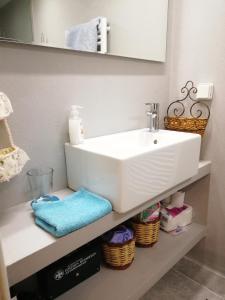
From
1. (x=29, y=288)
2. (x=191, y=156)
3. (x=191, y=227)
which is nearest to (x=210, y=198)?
(x=191, y=227)

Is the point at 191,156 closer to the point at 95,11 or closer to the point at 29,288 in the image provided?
the point at 95,11

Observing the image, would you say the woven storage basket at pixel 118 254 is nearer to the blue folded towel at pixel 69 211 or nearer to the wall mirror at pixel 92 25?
the blue folded towel at pixel 69 211

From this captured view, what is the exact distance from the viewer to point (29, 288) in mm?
1036

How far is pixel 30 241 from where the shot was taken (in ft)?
2.26

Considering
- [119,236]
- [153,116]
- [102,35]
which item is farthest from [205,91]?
[119,236]

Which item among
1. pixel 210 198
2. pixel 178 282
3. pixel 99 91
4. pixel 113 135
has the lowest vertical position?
pixel 178 282

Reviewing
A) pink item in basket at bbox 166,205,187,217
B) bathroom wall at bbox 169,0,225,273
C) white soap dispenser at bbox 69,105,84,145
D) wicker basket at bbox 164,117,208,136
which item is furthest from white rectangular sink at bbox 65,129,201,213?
pink item in basket at bbox 166,205,187,217

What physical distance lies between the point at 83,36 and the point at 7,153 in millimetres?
612

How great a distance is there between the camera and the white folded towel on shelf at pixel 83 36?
0.98 m

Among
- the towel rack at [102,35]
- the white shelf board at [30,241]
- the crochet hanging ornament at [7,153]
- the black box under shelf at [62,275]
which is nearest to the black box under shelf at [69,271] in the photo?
the black box under shelf at [62,275]

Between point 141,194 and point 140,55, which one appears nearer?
point 141,194

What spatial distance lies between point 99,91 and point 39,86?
0.30 meters

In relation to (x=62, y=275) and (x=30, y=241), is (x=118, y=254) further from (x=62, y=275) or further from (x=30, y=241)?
(x=30, y=241)

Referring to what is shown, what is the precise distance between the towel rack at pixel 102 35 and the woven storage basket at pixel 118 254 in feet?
2.95
